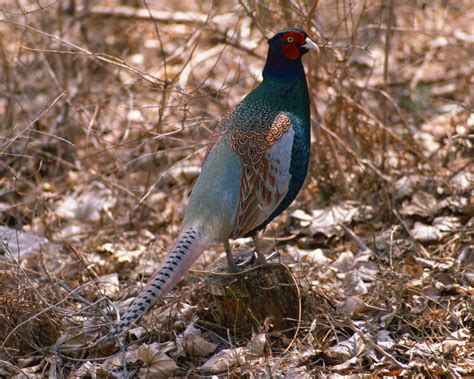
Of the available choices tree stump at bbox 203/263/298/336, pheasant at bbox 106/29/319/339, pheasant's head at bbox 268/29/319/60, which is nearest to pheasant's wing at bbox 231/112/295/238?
pheasant at bbox 106/29/319/339

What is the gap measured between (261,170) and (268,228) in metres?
1.86

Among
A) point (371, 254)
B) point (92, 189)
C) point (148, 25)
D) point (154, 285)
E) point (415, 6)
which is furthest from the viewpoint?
point (148, 25)

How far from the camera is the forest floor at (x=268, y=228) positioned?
4.43 metres

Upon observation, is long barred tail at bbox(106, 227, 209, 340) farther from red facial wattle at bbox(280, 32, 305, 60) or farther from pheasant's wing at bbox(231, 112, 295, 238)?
red facial wattle at bbox(280, 32, 305, 60)

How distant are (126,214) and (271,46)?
2.55 m

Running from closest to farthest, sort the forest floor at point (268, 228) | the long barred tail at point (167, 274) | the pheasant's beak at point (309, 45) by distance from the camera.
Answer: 1. the long barred tail at point (167, 274)
2. the forest floor at point (268, 228)
3. the pheasant's beak at point (309, 45)

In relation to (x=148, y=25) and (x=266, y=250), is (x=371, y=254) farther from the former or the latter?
(x=148, y=25)

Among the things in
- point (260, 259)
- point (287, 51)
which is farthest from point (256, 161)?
point (287, 51)

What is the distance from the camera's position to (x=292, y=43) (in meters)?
4.85

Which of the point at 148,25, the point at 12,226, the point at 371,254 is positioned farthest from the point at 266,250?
the point at 148,25

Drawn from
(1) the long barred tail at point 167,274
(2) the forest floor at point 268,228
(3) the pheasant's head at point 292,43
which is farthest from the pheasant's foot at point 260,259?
(3) the pheasant's head at point 292,43

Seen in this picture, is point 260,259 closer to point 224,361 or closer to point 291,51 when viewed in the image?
point 224,361

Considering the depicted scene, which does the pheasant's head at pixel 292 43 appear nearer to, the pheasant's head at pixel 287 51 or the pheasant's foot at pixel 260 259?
the pheasant's head at pixel 287 51

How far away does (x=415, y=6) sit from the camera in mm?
8469
